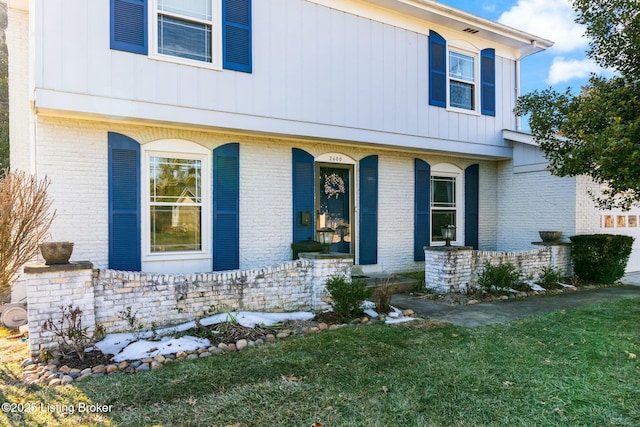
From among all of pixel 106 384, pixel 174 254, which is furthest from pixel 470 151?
pixel 106 384

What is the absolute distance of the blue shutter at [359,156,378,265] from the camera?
9148 mm

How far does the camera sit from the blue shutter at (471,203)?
35.2ft

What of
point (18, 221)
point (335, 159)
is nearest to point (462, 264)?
point (335, 159)

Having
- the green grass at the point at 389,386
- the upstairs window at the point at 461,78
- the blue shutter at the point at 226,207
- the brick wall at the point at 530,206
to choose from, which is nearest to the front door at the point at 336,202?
the blue shutter at the point at 226,207

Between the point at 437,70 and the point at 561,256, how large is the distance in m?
5.10

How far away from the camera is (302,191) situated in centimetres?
837

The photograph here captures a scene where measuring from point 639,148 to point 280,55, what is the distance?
5603 mm

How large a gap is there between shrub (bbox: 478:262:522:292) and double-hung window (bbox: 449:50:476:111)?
395 cm

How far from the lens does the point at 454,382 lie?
3.90 meters

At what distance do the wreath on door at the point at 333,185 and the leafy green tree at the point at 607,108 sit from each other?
159 inches

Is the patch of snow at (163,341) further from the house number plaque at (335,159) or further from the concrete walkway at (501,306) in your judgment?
the house number plaque at (335,159)

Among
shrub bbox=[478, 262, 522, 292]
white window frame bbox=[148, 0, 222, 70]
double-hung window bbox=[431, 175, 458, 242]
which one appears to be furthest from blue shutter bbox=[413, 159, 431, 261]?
white window frame bbox=[148, 0, 222, 70]

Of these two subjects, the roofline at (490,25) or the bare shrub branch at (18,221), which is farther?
the roofline at (490,25)

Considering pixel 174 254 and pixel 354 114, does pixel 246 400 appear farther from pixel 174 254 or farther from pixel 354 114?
pixel 354 114
